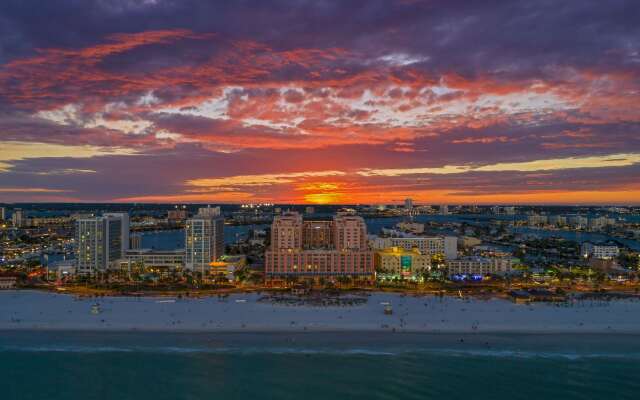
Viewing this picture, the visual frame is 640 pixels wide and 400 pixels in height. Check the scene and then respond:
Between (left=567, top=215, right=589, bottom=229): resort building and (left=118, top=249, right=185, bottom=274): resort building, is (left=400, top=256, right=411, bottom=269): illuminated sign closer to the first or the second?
(left=118, top=249, right=185, bottom=274): resort building

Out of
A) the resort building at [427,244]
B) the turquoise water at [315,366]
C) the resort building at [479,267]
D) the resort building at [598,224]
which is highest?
the resort building at [598,224]

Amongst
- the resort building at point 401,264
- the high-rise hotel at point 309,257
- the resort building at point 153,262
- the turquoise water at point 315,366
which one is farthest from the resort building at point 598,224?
the turquoise water at point 315,366

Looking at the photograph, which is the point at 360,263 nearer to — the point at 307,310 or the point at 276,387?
the point at 307,310

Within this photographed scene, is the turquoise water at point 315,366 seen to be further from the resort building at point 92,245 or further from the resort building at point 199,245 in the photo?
the resort building at point 199,245

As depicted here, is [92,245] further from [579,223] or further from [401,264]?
[579,223]

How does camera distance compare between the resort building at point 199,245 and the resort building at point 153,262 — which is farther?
the resort building at point 153,262

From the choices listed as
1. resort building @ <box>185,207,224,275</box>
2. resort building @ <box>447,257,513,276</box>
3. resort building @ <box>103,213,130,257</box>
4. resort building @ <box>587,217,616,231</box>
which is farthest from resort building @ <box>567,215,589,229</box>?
resort building @ <box>103,213,130,257</box>
